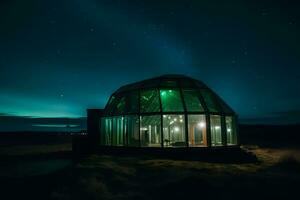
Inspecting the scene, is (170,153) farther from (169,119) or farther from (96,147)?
(96,147)

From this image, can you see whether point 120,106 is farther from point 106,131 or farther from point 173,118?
point 173,118

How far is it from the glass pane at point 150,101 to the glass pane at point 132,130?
1.04m

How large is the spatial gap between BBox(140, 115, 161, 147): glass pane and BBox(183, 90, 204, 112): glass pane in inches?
94.1

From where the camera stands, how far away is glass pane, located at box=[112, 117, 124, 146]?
20036mm

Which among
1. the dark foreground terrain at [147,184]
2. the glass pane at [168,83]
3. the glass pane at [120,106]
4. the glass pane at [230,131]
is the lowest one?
the dark foreground terrain at [147,184]

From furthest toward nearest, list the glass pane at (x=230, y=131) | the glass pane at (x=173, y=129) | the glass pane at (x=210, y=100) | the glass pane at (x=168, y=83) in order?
1. the glass pane at (x=168, y=83)
2. the glass pane at (x=230, y=131)
3. the glass pane at (x=210, y=100)
4. the glass pane at (x=173, y=129)

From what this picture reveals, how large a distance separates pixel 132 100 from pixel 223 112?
6831 millimetres

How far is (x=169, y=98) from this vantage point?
1955 centimetres

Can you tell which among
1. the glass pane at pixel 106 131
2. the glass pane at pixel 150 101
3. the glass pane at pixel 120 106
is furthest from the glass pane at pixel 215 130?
the glass pane at pixel 106 131

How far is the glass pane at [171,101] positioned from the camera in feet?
61.6

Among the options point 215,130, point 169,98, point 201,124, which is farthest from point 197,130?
point 169,98

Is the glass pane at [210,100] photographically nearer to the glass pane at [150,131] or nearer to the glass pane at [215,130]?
the glass pane at [215,130]

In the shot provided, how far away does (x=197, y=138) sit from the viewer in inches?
778

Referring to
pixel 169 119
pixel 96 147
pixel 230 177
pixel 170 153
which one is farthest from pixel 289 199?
pixel 96 147
